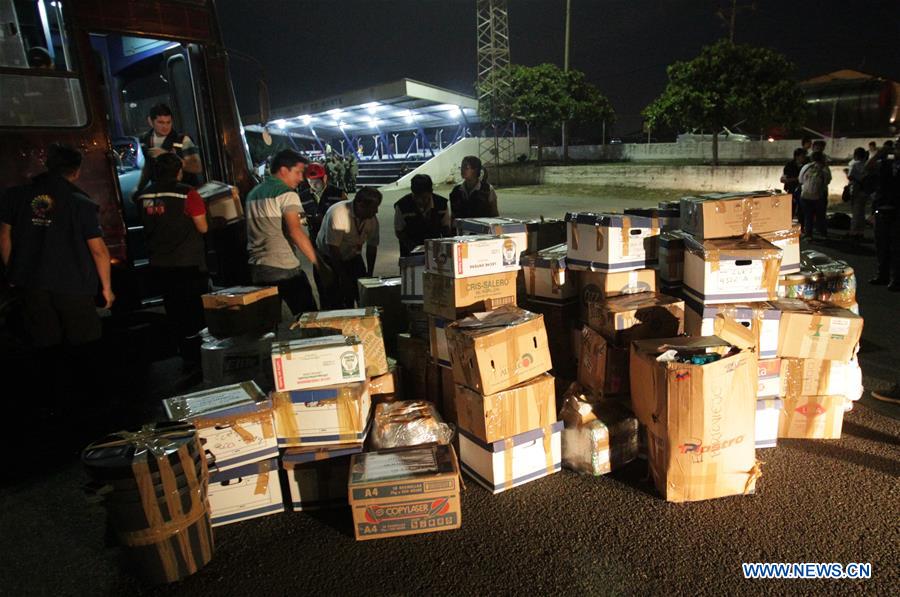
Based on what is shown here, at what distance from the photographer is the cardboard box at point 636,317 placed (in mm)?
3363

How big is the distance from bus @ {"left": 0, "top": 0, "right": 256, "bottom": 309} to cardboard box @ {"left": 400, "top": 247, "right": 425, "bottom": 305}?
2449 mm

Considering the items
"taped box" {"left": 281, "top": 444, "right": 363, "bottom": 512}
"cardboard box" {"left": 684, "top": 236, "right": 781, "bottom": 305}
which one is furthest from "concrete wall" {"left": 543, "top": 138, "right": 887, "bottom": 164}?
"taped box" {"left": 281, "top": 444, "right": 363, "bottom": 512}

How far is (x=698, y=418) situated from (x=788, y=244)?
196 centimetres

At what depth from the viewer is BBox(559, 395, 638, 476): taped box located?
10.6 feet

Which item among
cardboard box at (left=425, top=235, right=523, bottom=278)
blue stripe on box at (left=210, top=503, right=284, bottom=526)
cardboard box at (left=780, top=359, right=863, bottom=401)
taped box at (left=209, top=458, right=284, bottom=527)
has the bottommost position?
blue stripe on box at (left=210, top=503, right=284, bottom=526)

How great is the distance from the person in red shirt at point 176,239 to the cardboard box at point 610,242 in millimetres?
3227

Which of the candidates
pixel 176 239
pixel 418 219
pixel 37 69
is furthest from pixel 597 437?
pixel 37 69

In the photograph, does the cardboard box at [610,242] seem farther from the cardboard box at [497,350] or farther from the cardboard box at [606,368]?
the cardboard box at [497,350]

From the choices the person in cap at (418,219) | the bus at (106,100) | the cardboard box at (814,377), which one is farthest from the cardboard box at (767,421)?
the bus at (106,100)

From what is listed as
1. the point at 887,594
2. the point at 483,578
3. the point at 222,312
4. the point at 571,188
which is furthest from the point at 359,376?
the point at 571,188

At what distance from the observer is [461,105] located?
29531mm

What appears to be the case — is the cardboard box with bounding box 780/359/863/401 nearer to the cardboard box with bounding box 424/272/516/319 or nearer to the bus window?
the cardboard box with bounding box 424/272/516/319

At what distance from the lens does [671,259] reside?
3.86 meters

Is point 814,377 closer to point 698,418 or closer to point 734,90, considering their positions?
point 698,418
